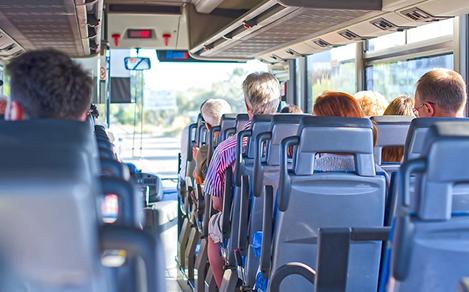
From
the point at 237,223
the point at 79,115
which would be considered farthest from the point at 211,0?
the point at 79,115

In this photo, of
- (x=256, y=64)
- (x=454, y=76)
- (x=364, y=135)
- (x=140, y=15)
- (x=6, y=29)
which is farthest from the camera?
(x=256, y=64)

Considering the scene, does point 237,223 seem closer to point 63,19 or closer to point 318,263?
point 318,263

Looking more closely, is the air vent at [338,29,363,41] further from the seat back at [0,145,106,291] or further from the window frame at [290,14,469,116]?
the seat back at [0,145,106,291]

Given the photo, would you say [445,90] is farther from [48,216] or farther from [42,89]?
[48,216]

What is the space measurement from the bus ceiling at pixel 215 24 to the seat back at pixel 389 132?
1.38 metres

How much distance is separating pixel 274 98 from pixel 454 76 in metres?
Answer: 1.53

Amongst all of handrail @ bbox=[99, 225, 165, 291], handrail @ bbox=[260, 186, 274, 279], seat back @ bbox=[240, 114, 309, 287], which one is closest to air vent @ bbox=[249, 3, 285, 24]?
seat back @ bbox=[240, 114, 309, 287]

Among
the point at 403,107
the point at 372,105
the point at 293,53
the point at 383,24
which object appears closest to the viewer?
the point at 403,107

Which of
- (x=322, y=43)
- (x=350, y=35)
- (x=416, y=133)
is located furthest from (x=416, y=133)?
(x=322, y=43)

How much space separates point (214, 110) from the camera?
6391 millimetres

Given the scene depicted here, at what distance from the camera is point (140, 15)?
9.38m

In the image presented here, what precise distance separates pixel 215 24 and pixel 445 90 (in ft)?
21.6

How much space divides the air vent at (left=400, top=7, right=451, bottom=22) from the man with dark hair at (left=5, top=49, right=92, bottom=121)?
380 centimetres

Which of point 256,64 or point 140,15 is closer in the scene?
point 140,15
